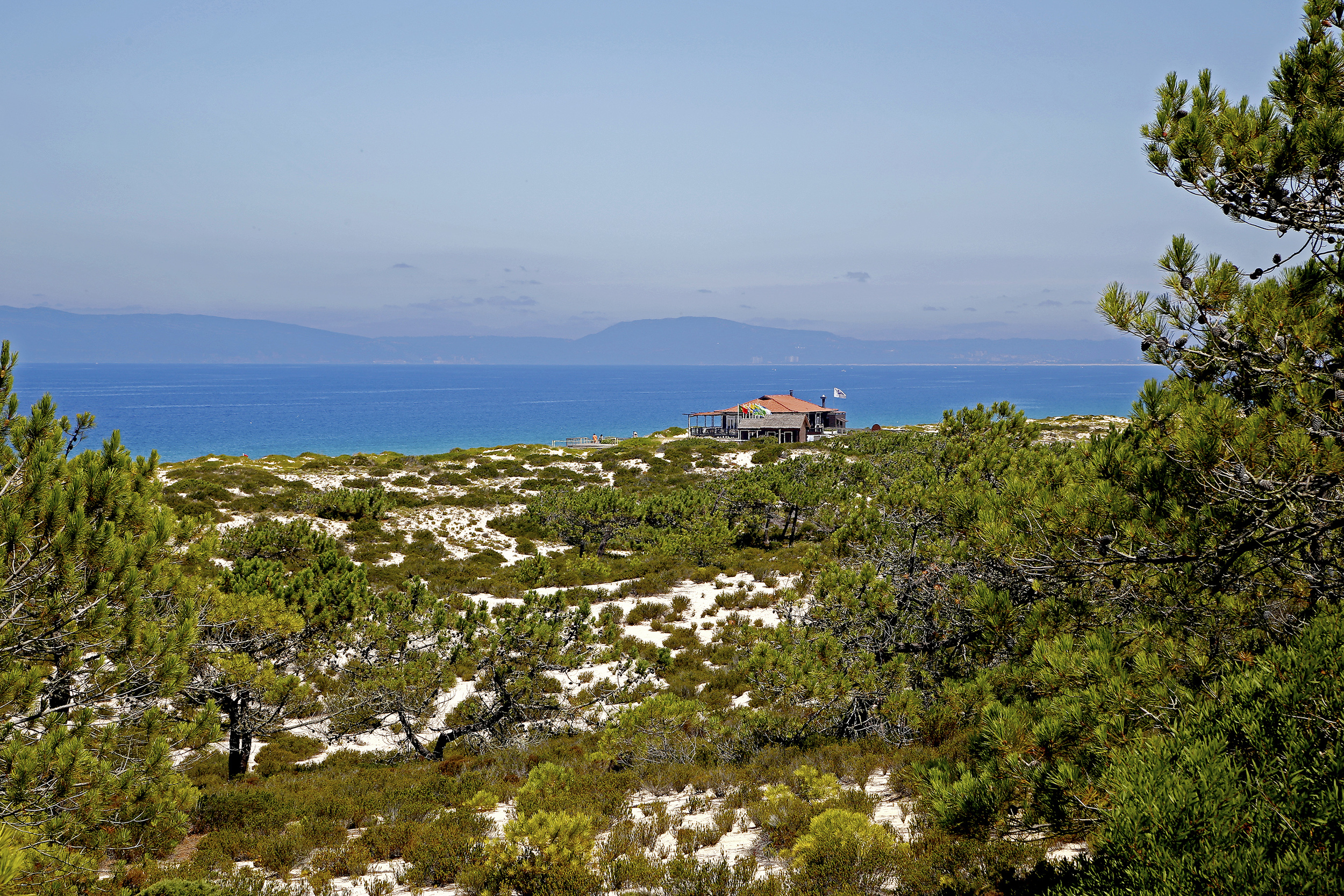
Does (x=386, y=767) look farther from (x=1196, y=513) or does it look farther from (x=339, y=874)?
(x=1196, y=513)

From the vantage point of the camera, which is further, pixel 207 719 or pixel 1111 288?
pixel 207 719

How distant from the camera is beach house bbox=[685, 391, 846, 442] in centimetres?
5797

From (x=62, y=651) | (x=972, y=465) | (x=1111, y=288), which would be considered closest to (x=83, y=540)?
(x=62, y=651)

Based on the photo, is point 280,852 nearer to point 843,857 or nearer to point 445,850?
point 445,850

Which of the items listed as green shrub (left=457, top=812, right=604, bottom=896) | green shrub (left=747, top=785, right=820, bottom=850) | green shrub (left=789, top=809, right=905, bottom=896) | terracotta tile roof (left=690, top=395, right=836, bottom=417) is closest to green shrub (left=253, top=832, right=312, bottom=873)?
green shrub (left=457, top=812, right=604, bottom=896)

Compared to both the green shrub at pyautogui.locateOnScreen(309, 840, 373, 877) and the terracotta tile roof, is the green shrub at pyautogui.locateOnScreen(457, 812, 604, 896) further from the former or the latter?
the terracotta tile roof

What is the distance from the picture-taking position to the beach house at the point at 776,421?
2282 inches

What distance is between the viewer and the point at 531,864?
587 cm

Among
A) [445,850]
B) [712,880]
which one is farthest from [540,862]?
[712,880]

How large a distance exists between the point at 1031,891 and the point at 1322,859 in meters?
2.88

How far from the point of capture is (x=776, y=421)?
58875 mm

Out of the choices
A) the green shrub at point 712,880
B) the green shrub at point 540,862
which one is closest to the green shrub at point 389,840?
the green shrub at point 540,862

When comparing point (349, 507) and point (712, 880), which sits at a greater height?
point (712, 880)

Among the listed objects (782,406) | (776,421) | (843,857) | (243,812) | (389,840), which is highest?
(782,406)
